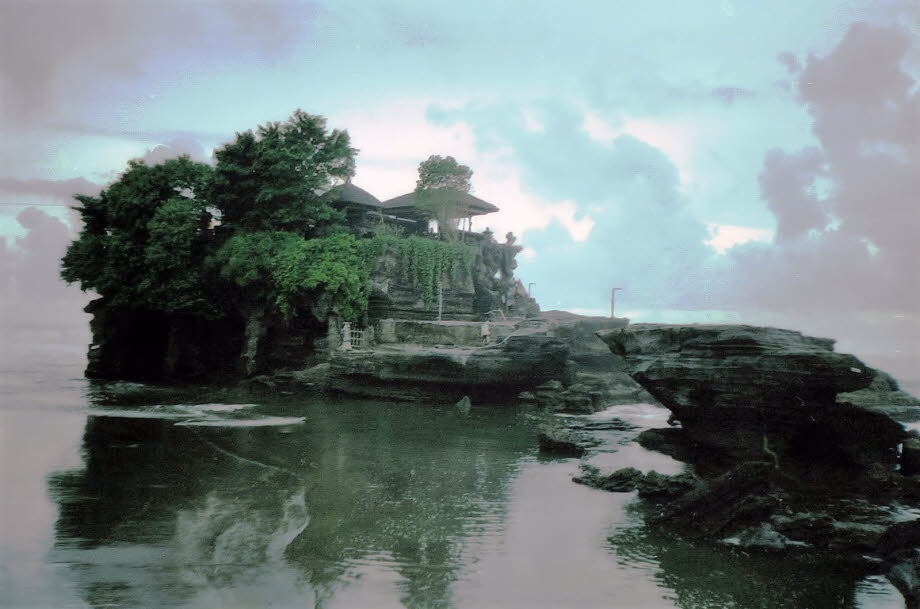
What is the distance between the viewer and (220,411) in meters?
23.2

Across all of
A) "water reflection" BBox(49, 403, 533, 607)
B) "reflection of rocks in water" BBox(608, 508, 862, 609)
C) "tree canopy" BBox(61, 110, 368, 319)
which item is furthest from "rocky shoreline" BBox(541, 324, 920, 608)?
"tree canopy" BBox(61, 110, 368, 319)

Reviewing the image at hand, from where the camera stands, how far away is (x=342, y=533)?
398 inches

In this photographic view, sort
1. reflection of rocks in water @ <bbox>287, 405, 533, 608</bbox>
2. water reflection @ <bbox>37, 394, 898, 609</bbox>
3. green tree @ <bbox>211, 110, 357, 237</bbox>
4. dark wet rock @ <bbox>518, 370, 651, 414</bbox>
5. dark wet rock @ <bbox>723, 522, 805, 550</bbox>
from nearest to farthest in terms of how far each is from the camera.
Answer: water reflection @ <bbox>37, 394, 898, 609</bbox>, reflection of rocks in water @ <bbox>287, 405, 533, 608</bbox>, dark wet rock @ <bbox>723, 522, 805, 550</bbox>, dark wet rock @ <bbox>518, 370, 651, 414</bbox>, green tree @ <bbox>211, 110, 357, 237</bbox>

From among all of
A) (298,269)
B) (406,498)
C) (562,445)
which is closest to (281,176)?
(298,269)

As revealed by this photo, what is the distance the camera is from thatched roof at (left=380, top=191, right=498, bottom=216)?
1423 inches

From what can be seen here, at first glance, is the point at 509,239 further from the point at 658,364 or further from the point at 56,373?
the point at 56,373

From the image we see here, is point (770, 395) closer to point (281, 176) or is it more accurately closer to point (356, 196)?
point (281, 176)

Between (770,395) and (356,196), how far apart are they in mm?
25467

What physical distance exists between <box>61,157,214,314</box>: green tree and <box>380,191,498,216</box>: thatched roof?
1002cm

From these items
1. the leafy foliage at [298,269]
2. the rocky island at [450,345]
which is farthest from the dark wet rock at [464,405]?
the leafy foliage at [298,269]

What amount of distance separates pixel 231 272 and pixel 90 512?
18.6m

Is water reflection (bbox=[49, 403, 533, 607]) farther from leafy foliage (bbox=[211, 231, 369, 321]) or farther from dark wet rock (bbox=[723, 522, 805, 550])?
leafy foliage (bbox=[211, 231, 369, 321])

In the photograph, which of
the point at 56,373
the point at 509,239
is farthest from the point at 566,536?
the point at 56,373

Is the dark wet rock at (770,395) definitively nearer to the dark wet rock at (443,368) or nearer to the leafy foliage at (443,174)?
the dark wet rock at (443,368)
